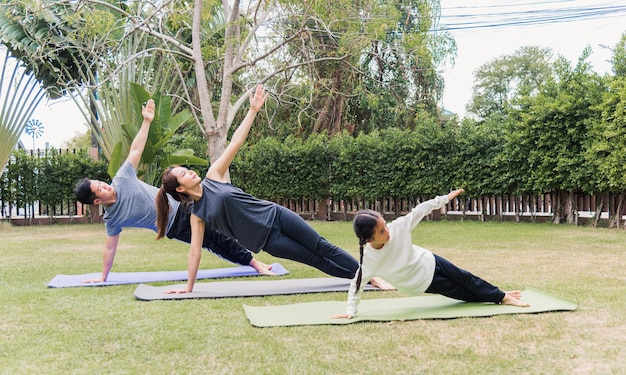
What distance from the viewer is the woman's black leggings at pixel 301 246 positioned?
446 cm

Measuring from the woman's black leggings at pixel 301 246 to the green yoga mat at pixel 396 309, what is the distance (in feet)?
1.27

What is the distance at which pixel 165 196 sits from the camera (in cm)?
473

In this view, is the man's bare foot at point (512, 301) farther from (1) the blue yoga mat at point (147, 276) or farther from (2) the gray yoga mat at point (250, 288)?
(1) the blue yoga mat at point (147, 276)

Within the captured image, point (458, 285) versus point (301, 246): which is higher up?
point (301, 246)

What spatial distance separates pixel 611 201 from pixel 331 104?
884 centimetres

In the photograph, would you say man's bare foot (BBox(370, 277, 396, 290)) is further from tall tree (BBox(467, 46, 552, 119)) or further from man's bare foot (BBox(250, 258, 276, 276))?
tall tree (BBox(467, 46, 552, 119))

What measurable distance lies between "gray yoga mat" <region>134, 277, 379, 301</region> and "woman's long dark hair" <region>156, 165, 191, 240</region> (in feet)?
1.71

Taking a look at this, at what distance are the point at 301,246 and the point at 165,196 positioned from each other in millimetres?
1208

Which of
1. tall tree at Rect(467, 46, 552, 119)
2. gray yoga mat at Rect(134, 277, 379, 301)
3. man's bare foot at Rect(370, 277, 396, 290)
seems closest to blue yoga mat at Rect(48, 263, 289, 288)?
gray yoga mat at Rect(134, 277, 379, 301)

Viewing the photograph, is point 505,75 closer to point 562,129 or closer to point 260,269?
point 562,129

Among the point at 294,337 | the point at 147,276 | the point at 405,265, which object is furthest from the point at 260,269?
the point at 294,337

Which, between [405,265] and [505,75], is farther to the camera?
[505,75]

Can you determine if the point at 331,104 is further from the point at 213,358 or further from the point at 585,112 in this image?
the point at 213,358

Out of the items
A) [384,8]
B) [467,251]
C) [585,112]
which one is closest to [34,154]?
[384,8]
